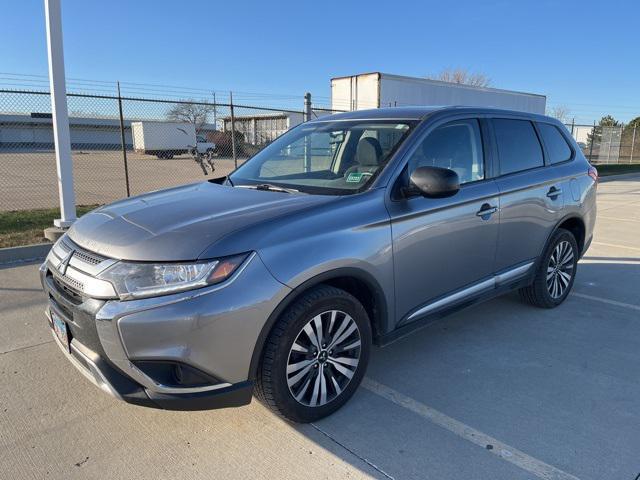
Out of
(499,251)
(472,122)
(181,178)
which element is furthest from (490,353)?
(181,178)

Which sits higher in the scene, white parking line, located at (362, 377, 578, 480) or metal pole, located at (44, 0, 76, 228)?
metal pole, located at (44, 0, 76, 228)

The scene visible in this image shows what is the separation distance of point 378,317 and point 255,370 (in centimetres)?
93

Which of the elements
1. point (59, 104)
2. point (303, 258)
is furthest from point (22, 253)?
point (303, 258)

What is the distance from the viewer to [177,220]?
2.79m

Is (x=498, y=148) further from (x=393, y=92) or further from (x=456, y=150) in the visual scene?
(x=393, y=92)

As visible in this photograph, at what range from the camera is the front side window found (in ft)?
11.5

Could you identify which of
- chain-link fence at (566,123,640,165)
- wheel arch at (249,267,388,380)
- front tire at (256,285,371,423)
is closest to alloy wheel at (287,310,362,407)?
front tire at (256,285,371,423)

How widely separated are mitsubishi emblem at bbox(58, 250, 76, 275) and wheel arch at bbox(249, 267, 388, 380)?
116cm

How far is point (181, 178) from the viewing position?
19.3 meters

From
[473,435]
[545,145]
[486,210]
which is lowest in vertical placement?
[473,435]

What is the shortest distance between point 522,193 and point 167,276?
9.83 feet

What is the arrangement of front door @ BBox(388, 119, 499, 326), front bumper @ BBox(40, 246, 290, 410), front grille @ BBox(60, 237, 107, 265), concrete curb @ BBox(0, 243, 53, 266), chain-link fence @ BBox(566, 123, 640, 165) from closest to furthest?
front bumper @ BBox(40, 246, 290, 410) → front grille @ BBox(60, 237, 107, 265) → front door @ BBox(388, 119, 499, 326) → concrete curb @ BBox(0, 243, 53, 266) → chain-link fence @ BBox(566, 123, 640, 165)

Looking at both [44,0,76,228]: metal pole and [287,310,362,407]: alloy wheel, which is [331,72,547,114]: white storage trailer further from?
[287,310,362,407]: alloy wheel

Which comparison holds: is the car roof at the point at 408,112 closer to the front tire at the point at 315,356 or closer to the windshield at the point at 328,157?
the windshield at the point at 328,157
